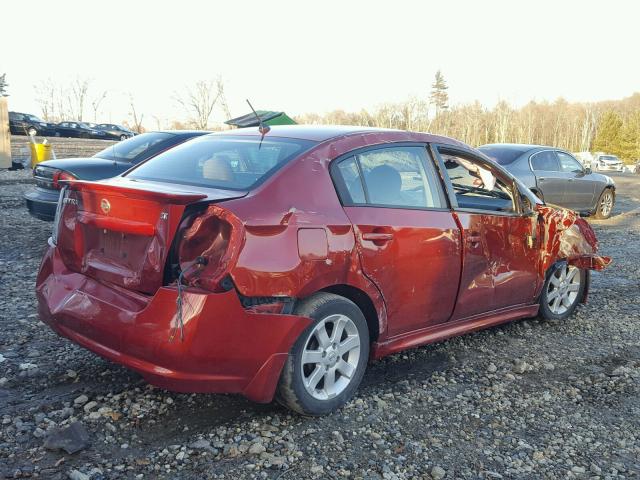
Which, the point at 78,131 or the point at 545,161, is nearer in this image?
the point at 545,161

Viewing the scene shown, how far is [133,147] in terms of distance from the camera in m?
8.84

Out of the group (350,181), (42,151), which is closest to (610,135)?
(42,151)

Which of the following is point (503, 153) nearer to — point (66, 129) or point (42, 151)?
point (42, 151)

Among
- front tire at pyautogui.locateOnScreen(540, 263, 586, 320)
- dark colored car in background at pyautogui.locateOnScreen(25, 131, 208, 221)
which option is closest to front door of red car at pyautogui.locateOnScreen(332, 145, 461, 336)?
front tire at pyautogui.locateOnScreen(540, 263, 586, 320)

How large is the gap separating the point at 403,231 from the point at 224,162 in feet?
3.89

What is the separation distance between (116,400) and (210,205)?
1.33m

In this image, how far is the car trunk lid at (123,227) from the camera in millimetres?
3008

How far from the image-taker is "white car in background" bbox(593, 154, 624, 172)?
5097 cm

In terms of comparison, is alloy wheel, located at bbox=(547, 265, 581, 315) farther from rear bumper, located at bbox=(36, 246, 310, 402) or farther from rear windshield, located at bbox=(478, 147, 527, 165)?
rear windshield, located at bbox=(478, 147, 527, 165)

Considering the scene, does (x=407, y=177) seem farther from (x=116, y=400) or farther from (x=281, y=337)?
(x=116, y=400)

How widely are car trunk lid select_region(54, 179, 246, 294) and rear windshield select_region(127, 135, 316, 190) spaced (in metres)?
0.21

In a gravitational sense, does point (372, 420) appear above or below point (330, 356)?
below

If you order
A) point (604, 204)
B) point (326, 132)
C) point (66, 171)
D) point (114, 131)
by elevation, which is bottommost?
point (604, 204)

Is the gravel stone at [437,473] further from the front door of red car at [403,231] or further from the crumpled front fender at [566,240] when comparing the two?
the crumpled front fender at [566,240]
